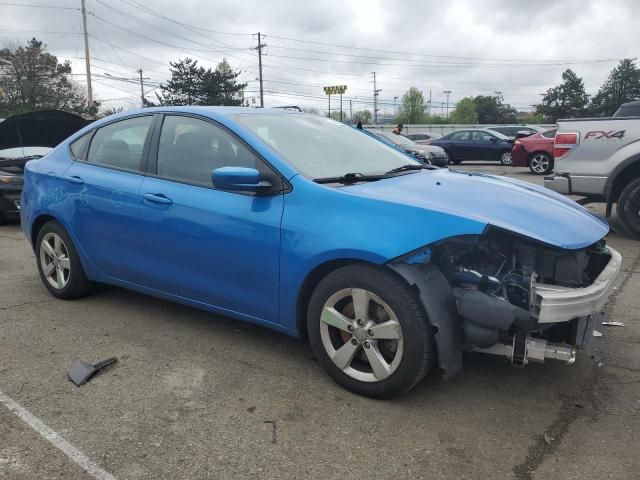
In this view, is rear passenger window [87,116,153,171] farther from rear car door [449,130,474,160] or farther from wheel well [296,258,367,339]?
rear car door [449,130,474,160]

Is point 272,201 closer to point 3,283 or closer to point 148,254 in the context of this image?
point 148,254

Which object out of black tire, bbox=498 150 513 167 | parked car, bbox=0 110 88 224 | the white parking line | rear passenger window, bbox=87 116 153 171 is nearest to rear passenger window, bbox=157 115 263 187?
rear passenger window, bbox=87 116 153 171

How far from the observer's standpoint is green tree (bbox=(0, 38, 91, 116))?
3875 cm

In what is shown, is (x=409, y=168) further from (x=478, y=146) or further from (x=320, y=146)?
(x=478, y=146)

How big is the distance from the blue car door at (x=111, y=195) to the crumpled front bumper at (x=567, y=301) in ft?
8.42

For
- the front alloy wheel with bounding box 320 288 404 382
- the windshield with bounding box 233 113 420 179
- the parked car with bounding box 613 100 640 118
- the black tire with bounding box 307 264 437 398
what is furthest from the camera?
the parked car with bounding box 613 100 640 118

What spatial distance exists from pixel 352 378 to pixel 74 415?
144cm

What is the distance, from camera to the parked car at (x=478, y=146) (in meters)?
20.1

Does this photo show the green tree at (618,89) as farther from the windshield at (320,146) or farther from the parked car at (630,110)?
the windshield at (320,146)

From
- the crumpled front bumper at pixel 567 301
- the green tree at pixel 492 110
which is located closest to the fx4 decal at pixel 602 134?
the crumpled front bumper at pixel 567 301

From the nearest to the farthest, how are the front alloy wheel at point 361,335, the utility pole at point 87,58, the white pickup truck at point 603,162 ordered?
the front alloy wheel at point 361,335
the white pickup truck at point 603,162
the utility pole at point 87,58

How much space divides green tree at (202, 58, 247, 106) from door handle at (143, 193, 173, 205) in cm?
4641

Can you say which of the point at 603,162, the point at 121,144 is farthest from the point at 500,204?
the point at 603,162

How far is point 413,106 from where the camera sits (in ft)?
316
